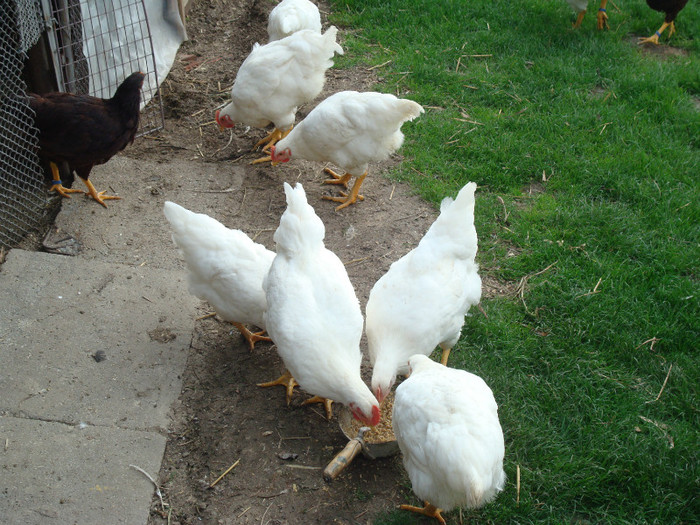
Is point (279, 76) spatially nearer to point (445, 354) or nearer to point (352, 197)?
point (352, 197)

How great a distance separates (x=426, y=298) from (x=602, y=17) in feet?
18.3

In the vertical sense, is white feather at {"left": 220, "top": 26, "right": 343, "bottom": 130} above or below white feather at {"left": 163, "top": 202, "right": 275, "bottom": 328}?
above

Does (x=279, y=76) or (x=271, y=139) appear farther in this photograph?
(x=271, y=139)

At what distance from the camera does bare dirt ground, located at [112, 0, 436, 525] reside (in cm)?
302

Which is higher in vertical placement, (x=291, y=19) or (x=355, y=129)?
(x=291, y=19)

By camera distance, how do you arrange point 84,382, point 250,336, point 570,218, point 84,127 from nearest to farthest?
point 84,382, point 250,336, point 84,127, point 570,218

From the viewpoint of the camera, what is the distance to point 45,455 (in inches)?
117

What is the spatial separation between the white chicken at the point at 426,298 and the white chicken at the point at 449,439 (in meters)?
0.32

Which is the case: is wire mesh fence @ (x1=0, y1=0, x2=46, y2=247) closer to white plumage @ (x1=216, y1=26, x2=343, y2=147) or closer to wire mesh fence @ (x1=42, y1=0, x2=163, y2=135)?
wire mesh fence @ (x1=42, y1=0, x2=163, y2=135)

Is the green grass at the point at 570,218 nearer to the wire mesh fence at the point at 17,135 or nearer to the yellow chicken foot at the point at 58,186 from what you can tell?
the yellow chicken foot at the point at 58,186

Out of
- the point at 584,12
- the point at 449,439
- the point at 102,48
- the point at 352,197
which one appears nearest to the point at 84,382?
the point at 449,439

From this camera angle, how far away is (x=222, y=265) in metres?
3.50

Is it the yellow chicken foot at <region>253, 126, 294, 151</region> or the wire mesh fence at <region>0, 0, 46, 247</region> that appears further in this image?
the yellow chicken foot at <region>253, 126, 294, 151</region>

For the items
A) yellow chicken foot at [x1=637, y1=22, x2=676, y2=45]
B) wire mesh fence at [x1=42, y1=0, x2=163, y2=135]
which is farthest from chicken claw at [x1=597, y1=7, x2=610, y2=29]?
wire mesh fence at [x1=42, y1=0, x2=163, y2=135]
